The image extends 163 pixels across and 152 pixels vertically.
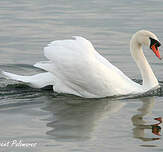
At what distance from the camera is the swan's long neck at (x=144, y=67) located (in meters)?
10.6

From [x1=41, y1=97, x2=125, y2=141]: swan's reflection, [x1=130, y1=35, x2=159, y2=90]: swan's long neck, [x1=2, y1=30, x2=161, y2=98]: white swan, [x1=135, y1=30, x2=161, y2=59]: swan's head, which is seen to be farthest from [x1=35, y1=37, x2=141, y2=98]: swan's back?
[x1=135, y1=30, x2=161, y2=59]: swan's head

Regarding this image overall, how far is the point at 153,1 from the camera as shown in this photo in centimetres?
1739

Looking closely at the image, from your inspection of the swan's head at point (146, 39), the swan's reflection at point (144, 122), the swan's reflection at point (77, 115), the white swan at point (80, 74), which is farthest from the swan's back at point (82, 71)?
the swan's head at point (146, 39)

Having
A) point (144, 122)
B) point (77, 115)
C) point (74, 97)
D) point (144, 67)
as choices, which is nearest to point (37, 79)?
point (74, 97)

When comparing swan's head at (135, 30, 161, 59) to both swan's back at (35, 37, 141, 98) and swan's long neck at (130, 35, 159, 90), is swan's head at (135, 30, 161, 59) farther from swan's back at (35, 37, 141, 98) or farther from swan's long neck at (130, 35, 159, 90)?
swan's back at (35, 37, 141, 98)

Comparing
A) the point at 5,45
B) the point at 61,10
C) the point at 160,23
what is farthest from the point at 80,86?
the point at 61,10

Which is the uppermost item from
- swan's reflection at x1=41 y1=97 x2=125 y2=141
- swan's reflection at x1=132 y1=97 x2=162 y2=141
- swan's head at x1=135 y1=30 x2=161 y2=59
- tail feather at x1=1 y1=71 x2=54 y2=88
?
swan's head at x1=135 y1=30 x2=161 y2=59

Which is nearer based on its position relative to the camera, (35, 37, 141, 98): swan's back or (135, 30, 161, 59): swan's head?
(35, 37, 141, 98): swan's back

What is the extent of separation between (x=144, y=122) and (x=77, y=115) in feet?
3.16

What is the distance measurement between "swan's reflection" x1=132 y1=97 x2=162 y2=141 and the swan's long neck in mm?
522

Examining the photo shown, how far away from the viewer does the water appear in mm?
7863

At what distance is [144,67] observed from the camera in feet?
35.7

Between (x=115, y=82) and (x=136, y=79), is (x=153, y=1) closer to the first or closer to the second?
(x=136, y=79)

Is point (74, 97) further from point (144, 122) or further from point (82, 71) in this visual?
point (144, 122)
